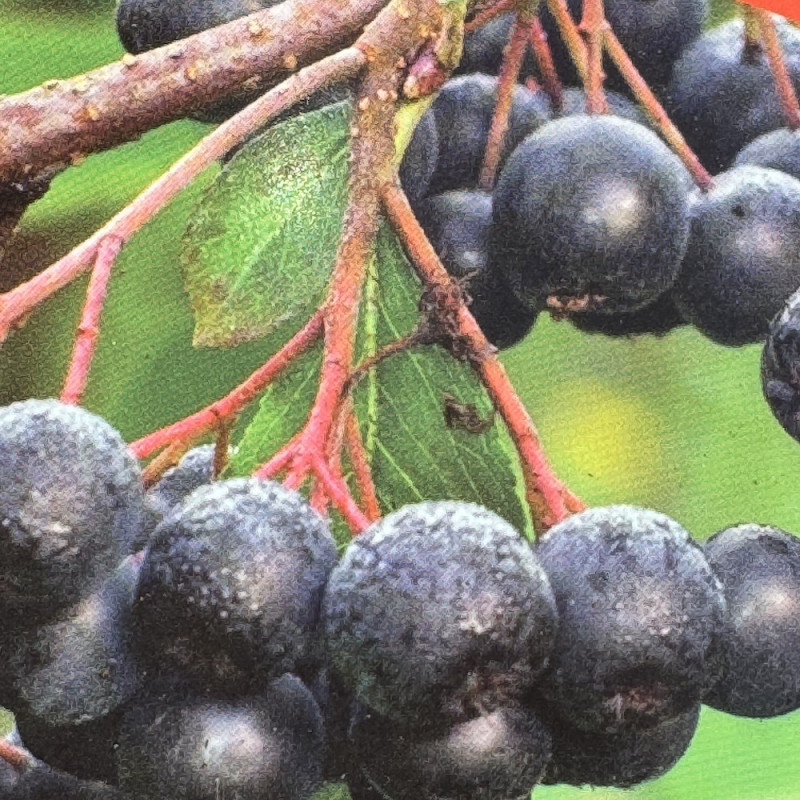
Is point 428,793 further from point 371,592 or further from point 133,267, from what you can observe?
point 133,267

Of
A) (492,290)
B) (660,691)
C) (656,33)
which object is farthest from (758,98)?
(660,691)

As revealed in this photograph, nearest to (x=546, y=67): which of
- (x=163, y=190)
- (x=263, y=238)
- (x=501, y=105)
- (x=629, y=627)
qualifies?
(x=501, y=105)

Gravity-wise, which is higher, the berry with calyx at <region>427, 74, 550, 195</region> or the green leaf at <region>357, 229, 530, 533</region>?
the berry with calyx at <region>427, 74, 550, 195</region>

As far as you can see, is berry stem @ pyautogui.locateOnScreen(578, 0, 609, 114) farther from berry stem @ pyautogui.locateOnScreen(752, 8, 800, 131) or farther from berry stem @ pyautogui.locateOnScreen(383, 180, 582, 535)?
berry stem @ pyautogui.locateOnScreen(383, 180, 582, 535)

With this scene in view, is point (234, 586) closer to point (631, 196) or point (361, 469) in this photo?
point (361, 469)

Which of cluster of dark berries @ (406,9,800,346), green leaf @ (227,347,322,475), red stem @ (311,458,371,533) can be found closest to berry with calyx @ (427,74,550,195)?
cluster of dark berries @ (406,9,800,346)

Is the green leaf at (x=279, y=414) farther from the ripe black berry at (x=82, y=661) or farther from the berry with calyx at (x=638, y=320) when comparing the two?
the berry with calyx at (x=638, y=320)

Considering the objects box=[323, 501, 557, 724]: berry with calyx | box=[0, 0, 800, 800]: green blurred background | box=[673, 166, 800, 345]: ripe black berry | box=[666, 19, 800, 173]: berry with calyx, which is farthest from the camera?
box=[0, 0, 800, 800]: green blurred background
